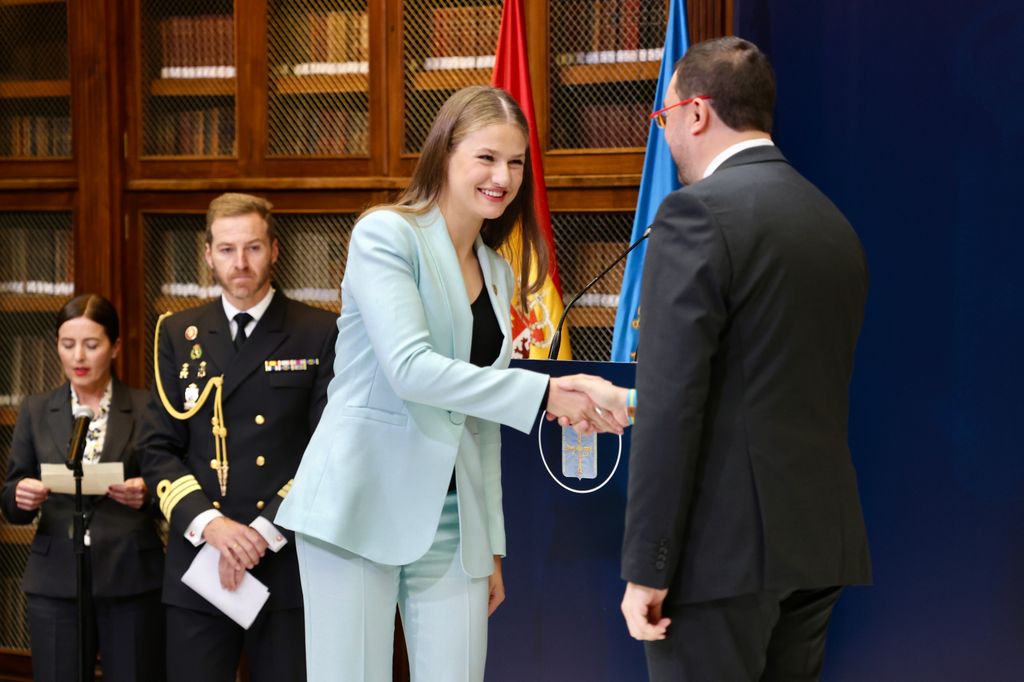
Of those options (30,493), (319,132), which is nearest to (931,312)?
(319,132)

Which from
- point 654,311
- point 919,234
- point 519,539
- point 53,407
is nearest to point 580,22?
point 919,234

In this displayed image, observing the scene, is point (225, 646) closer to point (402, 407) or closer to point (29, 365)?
point (402, 407)

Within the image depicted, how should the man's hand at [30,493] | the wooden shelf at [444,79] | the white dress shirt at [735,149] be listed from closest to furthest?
the white dress shirt at [735,149], the man's hand at [30,493], the wooden shelf at [444,79]

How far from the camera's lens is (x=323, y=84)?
13.3 ft

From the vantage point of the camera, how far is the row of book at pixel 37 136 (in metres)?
4.25

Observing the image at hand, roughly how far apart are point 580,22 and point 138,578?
7.61 ft

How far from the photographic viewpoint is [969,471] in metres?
3.17

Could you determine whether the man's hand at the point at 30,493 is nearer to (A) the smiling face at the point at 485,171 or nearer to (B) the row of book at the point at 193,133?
(B) the row of book at the point at 193,133

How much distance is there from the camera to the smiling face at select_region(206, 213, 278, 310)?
2.94 metres

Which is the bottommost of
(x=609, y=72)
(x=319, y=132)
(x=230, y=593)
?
(x=230, y=593)

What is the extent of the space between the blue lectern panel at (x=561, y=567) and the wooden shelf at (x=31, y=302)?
2202 mm

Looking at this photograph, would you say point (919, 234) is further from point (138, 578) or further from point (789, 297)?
point (138, 578)

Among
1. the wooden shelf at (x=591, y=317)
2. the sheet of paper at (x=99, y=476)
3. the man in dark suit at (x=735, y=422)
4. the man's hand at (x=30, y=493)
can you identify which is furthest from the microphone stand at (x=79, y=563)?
the man in dark suit at (x=735, y=422)

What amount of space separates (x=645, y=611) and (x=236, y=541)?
1.42m
